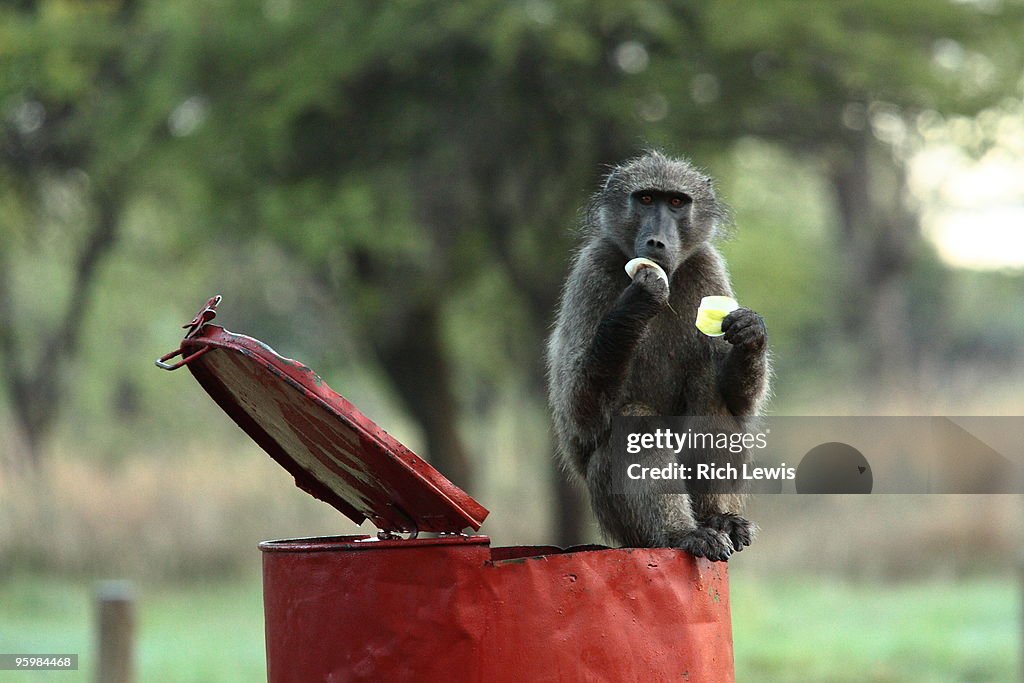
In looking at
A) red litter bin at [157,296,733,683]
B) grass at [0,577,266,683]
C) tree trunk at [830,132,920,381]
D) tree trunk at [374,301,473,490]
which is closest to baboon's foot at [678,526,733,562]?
red litter bin at [157,296,733,683]

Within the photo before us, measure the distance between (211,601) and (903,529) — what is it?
6.29 meters

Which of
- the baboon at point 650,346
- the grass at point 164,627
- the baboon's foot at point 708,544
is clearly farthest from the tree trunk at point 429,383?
the baboon's foot at point 708,544

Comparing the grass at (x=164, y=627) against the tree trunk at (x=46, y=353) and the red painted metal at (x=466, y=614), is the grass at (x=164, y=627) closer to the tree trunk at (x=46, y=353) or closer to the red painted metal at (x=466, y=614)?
the tree trunk at (x=46, y=353)

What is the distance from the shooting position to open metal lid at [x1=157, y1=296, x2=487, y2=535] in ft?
8.97

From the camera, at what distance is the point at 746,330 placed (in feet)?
12.4

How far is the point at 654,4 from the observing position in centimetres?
1094

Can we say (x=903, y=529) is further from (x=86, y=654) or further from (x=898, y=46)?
(x=86, y=654)

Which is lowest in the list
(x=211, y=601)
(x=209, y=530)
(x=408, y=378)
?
(x=211, y=601)

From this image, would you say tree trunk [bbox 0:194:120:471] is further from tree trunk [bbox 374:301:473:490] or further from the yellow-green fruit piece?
the yellow-green fruit piece

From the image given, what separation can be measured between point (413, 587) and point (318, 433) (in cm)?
38

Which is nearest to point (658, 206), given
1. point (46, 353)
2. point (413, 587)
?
point (413, 587)

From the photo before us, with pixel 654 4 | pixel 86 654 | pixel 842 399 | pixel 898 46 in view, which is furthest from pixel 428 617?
pixel 842 399

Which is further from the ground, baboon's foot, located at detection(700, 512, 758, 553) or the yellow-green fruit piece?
the yellow-green fruit piece

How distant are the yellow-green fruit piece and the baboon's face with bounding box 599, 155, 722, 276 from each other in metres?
0.20
